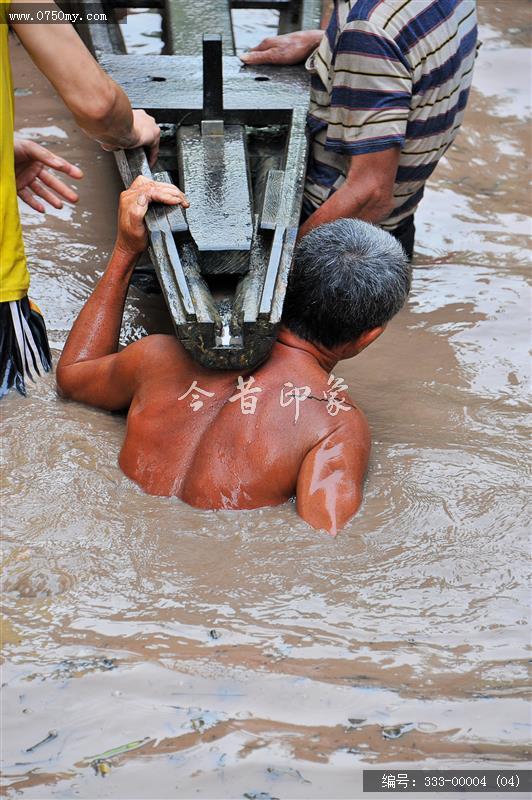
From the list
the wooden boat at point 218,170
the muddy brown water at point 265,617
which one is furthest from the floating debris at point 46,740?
the wooden boat at point 218,170

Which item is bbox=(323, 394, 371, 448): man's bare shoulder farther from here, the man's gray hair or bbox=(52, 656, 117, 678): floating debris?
bbox=(52, 656, 117, 678): floating debris

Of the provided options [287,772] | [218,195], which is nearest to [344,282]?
[218,195]

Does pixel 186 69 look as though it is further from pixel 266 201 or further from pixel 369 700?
pixel 369 700

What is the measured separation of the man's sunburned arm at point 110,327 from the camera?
2.94 meters

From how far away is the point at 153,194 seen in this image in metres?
2.95

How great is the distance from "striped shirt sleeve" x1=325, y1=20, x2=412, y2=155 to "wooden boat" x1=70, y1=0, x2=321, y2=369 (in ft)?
0.66

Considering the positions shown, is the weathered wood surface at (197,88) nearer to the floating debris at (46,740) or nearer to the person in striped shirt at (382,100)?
the person in striped shirt at (382,100)

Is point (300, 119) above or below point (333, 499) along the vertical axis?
above

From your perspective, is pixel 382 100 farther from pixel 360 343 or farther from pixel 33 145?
pixel 33 145

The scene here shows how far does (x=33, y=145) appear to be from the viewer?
10.3 ft

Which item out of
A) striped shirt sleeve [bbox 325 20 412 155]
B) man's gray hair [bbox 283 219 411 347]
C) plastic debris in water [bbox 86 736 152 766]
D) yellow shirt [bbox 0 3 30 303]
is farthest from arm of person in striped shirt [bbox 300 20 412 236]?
plastic debris in water [bbox 86 736 152 766]

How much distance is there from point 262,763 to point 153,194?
1647mm

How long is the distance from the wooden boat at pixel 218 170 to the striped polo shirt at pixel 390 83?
0.16 m

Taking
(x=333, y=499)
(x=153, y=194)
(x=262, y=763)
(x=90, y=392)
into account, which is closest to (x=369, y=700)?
(x=262, y=763)
